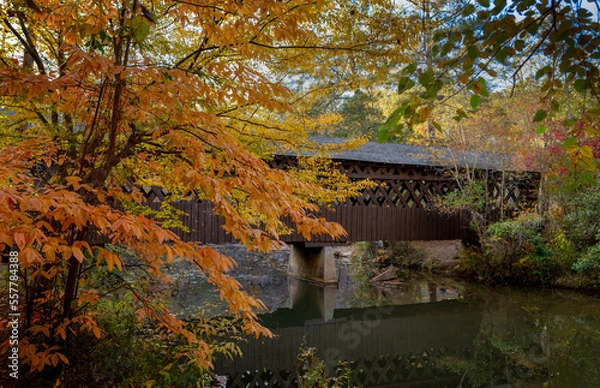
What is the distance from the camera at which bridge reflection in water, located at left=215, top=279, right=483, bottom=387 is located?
5102 millimetres

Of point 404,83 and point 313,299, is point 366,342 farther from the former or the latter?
point 404,83

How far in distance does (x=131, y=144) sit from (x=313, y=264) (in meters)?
9.01

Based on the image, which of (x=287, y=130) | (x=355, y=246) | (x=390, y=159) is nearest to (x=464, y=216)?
(x=390, y=159)

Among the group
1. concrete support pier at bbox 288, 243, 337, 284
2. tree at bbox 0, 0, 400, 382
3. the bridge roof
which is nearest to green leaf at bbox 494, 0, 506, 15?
tree at bbox 0, 0, 400, 382

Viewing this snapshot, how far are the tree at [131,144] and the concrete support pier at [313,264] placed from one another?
7692mm

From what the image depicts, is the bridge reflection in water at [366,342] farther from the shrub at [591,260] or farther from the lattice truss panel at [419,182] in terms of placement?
the lattice truss panel at [419,182]

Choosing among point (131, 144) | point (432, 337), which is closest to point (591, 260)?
point (432, 337)

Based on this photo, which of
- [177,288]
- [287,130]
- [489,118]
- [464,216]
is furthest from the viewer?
[464,216]

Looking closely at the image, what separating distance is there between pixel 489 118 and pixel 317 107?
10.7 meters

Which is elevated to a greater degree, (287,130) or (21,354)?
(287,130)

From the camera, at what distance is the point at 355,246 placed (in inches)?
628

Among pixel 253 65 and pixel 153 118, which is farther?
pixel 253 65

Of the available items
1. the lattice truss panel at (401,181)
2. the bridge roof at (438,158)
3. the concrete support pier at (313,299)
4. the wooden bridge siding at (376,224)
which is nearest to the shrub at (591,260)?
the bridge roof at (438,158)

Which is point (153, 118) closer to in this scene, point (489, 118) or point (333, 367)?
point (333, 367)
